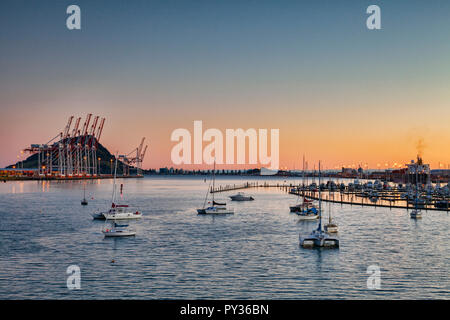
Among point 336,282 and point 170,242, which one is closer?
point 336,282

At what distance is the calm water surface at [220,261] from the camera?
77.7 feet

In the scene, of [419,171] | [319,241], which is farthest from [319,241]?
[419,171]

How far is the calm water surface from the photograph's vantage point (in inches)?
933

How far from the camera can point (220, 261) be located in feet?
103

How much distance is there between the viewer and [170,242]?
132 ft

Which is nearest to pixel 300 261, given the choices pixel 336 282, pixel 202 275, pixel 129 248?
pixel 336 282

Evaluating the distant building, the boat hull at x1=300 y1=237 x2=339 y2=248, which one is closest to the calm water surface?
the boat hull at x1=300 y1=237 x2=339 y2=248
